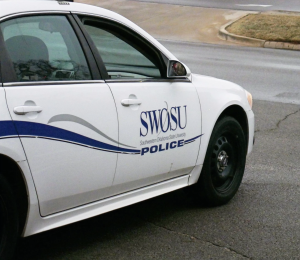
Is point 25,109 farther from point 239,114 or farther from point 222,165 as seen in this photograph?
point 239,114

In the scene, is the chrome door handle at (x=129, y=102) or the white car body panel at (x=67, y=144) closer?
the white car body panel at (x=67, y=144)

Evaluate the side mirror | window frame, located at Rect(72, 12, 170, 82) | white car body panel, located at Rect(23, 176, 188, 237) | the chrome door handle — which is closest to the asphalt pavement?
the side mirror

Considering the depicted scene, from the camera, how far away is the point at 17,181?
3.78 m

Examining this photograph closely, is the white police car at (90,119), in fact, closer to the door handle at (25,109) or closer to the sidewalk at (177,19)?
the door handle at (25,109)

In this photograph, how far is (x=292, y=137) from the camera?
8.42 metres

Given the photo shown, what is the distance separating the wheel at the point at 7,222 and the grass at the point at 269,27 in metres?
18.1

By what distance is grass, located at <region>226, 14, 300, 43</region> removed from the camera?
21266 mm

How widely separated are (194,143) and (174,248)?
0.94 m

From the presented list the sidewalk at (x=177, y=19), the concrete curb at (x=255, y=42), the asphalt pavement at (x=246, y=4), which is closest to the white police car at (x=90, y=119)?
the concrete curb at (x=255, y=42)

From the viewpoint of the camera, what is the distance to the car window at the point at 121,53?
451 cm

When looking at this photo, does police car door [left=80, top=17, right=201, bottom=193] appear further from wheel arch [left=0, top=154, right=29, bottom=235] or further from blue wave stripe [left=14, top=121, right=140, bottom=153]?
wheel arch [left=0, top=154, right=29, bottom=235]

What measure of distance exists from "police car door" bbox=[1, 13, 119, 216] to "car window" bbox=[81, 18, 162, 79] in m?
0.21

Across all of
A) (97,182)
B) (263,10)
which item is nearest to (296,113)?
(97,182)

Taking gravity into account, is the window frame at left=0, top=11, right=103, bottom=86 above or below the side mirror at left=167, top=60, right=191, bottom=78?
above
